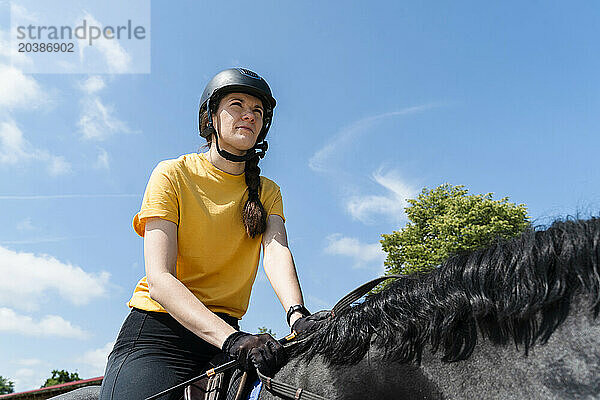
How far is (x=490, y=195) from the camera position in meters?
31.2

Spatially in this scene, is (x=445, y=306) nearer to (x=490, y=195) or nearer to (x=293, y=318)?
(x=293, y=318)

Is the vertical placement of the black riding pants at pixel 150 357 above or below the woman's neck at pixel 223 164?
below

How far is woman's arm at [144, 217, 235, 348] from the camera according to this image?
2637 millimetres

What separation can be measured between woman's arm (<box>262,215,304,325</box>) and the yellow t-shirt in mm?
128

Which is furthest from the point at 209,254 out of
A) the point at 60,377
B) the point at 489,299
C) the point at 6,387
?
the point at 6,387

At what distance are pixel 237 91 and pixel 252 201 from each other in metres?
0.79

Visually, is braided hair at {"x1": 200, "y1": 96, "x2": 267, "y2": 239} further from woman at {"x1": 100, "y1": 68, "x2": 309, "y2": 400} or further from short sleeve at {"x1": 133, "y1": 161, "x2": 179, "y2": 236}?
short sleeve at {"x1": 133, "y1": 161, "x2": 179, "y2": 236}

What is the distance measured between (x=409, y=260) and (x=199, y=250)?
82.9ft

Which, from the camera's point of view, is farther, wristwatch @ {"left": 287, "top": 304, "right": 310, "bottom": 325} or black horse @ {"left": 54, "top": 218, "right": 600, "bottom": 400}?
wristwatch @ {"left": 287, "top": 304, "right": 310, "bottom": 325}

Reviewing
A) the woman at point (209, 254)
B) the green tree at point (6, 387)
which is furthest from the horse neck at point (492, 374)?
the green tree at point (6, 387)

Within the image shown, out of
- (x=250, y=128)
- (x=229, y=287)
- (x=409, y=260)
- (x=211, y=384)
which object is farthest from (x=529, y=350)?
(x=409, y=260)

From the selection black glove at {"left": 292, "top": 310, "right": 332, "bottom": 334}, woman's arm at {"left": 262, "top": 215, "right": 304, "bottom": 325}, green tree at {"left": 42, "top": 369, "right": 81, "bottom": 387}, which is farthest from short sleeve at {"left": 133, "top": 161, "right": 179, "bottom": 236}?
green tree at {"left": 42, "top": 369, "right": 81, "bottom": 387}

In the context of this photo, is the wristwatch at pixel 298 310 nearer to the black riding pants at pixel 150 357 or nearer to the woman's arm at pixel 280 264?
the woman's arm at pixel 280 264

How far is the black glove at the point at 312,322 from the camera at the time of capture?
2527 millimetres
